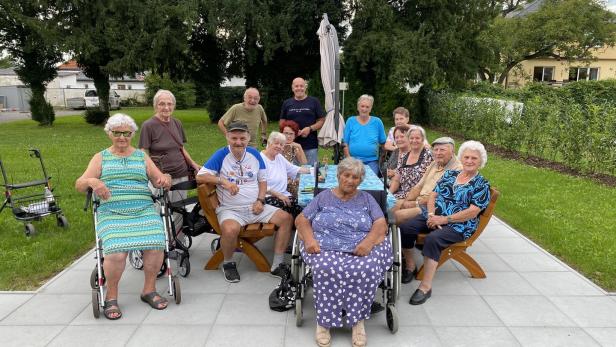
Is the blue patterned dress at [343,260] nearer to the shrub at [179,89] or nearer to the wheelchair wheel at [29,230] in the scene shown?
the wheelchair wheel at [29,230]

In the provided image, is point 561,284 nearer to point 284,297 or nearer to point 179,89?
point 284,297

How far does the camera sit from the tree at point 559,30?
25.8m

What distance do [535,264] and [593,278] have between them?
49 centimetres

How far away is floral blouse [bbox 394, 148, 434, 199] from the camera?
4523mm

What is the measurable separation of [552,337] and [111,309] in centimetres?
307

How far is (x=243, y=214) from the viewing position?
4059mm

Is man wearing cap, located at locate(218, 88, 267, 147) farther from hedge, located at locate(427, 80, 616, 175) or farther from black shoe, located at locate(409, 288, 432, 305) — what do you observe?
hedge, located at locate(427, 80, 616, 175)

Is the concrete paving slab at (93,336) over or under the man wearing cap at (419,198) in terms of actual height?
under

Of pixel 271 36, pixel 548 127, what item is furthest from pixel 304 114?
pixel 271 36

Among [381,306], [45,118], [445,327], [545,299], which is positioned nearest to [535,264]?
[545,299]

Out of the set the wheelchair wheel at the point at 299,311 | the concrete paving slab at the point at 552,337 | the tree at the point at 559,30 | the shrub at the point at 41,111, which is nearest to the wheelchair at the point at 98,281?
the wheelchair wheel at the point at 299,311

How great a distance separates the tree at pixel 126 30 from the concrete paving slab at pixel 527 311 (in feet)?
49.1

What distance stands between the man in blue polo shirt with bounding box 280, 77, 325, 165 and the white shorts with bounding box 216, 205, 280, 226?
5.98 feet

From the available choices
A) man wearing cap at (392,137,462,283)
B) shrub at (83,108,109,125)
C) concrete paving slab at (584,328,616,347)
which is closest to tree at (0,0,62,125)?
shrub at (83,108,109,125)
